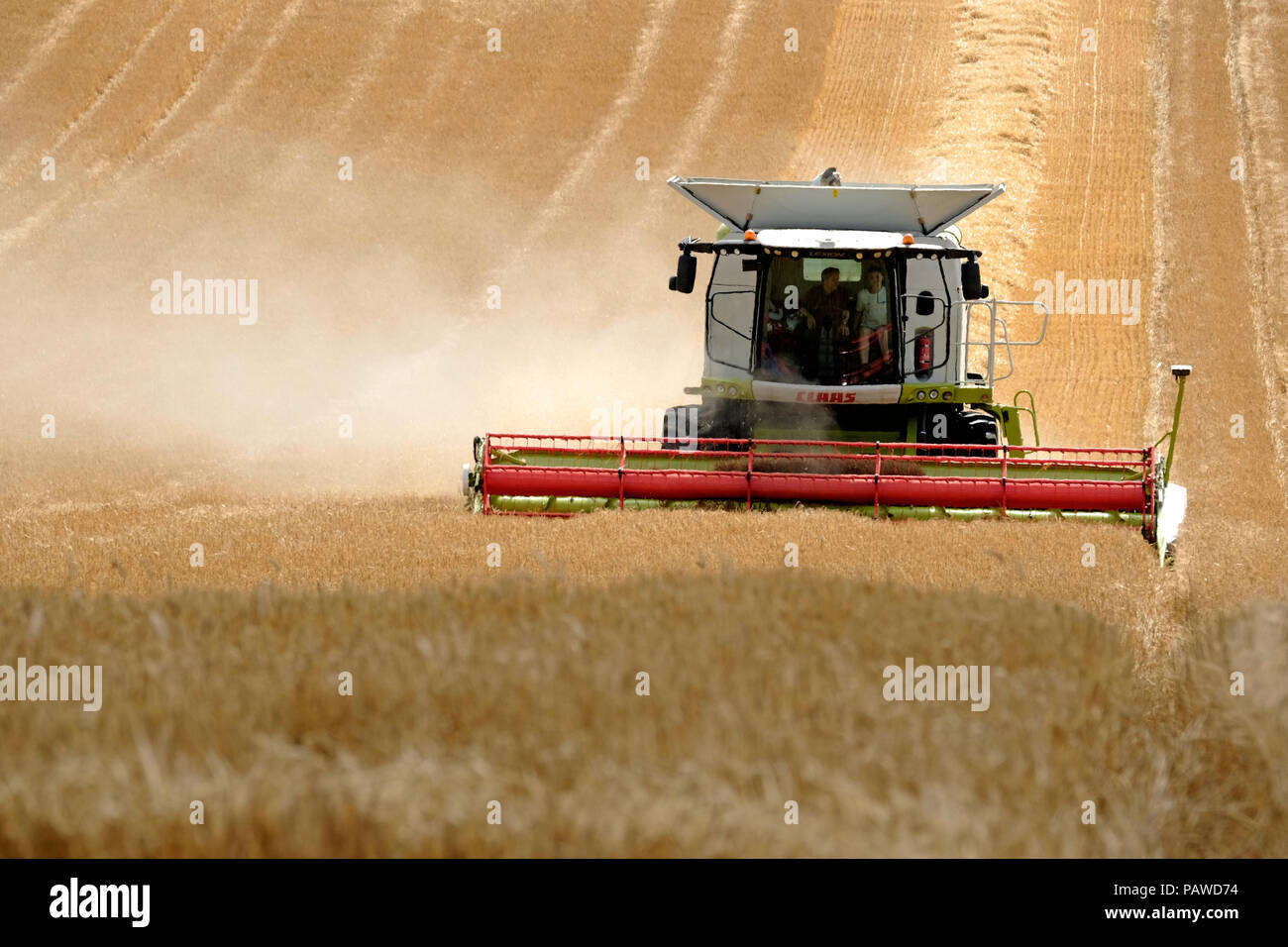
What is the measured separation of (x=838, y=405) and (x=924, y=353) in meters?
0.75

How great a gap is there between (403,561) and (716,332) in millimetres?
4156

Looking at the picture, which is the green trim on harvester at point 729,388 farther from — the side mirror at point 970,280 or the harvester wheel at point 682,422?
the side mirror at point 970,280

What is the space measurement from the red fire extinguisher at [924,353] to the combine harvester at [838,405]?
0.01 meters

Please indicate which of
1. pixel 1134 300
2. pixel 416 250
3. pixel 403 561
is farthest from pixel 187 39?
pixel 403 561

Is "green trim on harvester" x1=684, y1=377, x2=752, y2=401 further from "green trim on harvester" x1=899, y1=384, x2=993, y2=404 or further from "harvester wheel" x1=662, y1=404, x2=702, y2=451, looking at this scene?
"green trim on harvester" x1=899, y1=384, x2=993, y2=404

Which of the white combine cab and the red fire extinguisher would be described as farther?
the red fire extinguisher

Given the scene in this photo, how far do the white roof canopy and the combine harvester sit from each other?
0.5 inches

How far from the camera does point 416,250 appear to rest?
75.9ft

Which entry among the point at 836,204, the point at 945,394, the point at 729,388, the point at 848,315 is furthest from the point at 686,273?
the point at 945,394

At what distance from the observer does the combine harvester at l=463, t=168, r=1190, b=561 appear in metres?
9.95

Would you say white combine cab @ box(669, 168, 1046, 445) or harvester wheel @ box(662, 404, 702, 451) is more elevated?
white combine cab @ box(669, 168, 1046, 445)

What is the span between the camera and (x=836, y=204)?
11234mm

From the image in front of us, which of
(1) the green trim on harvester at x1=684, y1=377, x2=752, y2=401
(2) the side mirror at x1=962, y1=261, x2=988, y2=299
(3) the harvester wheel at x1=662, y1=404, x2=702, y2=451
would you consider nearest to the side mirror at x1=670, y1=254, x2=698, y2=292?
(1) the green trim on harvester at x1=684, y1=377, x2=752, y2=401

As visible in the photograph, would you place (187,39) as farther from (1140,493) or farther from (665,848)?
(665,848)
